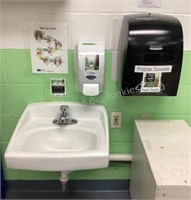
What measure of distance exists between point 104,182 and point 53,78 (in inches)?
33.7

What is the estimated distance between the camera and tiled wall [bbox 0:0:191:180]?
125 cm

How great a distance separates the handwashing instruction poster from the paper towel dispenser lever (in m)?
0.13

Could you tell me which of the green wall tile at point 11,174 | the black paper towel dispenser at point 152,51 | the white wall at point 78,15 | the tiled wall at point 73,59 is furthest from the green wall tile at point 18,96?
the black paper towel dispenser at point 152,51

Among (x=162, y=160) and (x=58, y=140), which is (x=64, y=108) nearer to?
(x=58, y=140)

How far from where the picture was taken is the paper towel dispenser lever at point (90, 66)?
1225 millimetres

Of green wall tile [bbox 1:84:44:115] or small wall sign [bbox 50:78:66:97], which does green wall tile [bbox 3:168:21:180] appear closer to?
green wall tile [bbox 1:84:44:115]

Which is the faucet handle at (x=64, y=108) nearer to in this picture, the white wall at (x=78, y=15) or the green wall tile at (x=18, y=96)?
the green wall tile at (x=18, y=96)

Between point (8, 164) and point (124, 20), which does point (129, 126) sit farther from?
point (8, 164)

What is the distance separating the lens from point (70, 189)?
67.7 inches

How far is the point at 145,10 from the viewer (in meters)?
1.26

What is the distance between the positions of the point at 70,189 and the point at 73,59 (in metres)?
0.98

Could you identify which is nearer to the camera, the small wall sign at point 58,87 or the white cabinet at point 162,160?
the white cabinet at point 162,160

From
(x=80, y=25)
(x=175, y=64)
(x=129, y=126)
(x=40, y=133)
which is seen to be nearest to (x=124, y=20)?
(x=80, y=25)

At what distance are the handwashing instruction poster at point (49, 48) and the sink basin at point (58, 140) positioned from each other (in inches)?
8.8
